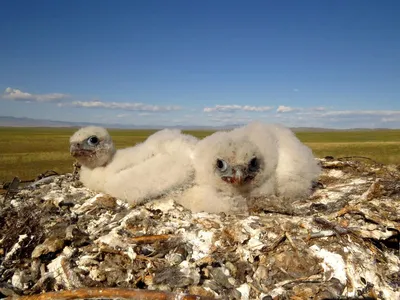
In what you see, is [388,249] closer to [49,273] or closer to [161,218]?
[161,218]

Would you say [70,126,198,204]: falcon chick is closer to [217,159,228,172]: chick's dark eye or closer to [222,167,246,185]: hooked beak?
[217,159,228,172]: chick's dark eye

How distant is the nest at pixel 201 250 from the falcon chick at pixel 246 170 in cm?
21

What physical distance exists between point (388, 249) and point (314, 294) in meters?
1.05

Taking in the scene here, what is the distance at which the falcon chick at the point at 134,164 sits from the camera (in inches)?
150

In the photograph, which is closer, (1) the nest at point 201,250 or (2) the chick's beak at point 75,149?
(1) the nest at point 201,250

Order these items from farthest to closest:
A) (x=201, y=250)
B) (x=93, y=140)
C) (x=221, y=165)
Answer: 1. (x=93, y=140)
2. (x=221, y=165)
3. (x=201, y=250)

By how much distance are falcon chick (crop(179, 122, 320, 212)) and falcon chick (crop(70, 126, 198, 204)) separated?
0.24 metres

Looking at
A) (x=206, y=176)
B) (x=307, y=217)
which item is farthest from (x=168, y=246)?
(x=307, y=217)

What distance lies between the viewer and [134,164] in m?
4.31

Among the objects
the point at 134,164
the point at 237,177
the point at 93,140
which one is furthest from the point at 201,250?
the point at 93,140

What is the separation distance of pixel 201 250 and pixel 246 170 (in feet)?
3.51

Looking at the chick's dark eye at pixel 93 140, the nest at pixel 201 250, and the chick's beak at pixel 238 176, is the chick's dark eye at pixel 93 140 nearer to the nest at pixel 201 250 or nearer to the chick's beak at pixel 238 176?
the nest at pixel 201 250

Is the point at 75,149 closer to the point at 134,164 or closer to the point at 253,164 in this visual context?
the point at 134,164

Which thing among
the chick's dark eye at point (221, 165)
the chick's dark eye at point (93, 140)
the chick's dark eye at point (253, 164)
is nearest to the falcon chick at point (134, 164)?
the chick's dark eye at point (93, 140)
